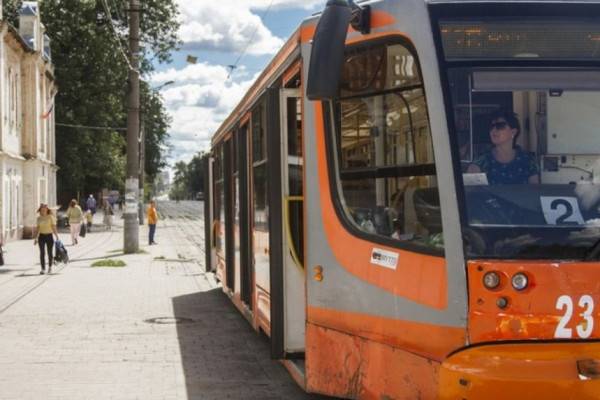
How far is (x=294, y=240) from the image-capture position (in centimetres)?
639

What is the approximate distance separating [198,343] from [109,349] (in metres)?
0.99

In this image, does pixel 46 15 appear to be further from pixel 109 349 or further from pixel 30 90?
pixel 109 349

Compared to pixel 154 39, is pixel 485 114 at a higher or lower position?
lower

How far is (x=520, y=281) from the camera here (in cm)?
418

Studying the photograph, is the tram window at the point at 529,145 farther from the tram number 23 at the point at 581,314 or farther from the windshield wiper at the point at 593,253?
the tram number 23 at the point at 581,314

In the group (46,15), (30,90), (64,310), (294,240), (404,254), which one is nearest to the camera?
(404,254)

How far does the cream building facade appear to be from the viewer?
33.3 meters

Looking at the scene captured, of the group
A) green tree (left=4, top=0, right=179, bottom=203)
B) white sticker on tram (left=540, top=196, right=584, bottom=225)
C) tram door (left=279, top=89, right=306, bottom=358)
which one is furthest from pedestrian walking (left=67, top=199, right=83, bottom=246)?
white sticker on tram (left=540, top=196, right=584, bottom=225)

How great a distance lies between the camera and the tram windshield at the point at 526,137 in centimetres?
→ 440

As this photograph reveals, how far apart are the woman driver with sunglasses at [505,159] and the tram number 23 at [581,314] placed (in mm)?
659

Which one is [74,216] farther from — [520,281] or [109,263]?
[520,281]

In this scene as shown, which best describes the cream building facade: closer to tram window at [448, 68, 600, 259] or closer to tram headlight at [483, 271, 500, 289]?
tram window at [448, 68, 600, 259]

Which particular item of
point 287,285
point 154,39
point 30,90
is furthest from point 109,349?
point 154,39

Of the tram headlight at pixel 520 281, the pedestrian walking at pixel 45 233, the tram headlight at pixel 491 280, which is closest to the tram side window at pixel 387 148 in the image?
the tram headlight at pixel 491 280
